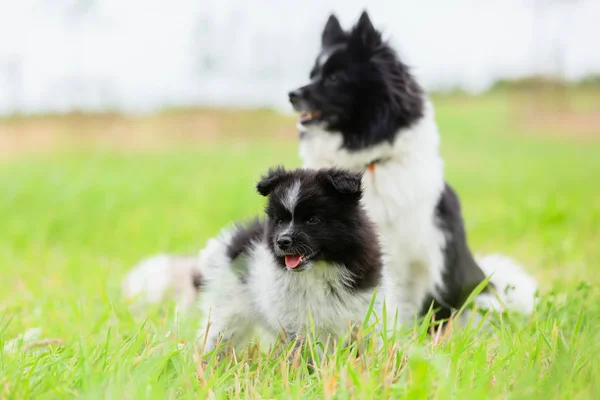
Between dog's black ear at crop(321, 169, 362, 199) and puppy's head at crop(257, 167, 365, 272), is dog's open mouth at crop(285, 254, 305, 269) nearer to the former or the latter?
puppy's head at crop(257, 167, 365, 272)

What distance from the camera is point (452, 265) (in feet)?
15.4

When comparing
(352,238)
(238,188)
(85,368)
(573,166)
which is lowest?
(573,166)

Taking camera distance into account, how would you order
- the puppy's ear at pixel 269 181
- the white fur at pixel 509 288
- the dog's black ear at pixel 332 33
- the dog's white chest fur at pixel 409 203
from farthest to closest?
1. the dog's black ear at pixel 332 33
2. the white fur at pixel 509 288
3. the dog's white chest fur at pixel 409 203
4. the puppy's ear at pixel 269 181

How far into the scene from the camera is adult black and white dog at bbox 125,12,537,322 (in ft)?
15.0

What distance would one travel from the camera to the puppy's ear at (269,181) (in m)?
3.61

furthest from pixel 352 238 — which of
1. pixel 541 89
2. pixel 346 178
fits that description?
pixel 541 89

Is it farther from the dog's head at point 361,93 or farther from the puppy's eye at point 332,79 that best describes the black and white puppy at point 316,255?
the puppy's eye at point 332,79

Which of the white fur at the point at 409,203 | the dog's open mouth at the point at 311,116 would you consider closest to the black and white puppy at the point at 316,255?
the white fur at the point at 409,203

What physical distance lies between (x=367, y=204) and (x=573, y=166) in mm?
14413

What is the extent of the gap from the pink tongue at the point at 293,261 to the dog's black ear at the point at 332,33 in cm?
242

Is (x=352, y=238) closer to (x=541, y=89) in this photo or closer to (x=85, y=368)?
(x=85, y=368)

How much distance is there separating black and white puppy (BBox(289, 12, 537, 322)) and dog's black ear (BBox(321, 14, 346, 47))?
0.03 ft

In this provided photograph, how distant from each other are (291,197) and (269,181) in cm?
24

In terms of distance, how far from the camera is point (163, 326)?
353 cm
